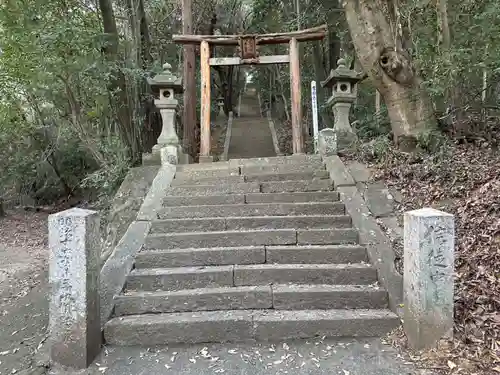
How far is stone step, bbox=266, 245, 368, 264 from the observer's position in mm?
3844

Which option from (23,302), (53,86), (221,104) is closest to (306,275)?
(23,302)

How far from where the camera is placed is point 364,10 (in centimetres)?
581

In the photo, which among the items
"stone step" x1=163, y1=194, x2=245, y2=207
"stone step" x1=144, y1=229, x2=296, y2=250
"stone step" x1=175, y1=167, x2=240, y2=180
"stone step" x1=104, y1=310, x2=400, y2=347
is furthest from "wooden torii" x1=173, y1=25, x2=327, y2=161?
"stone step" x1=104, y1=310, x2=400, y2=347

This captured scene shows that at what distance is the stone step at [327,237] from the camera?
4.09 metres

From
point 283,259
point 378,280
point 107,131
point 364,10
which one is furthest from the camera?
point 107,131

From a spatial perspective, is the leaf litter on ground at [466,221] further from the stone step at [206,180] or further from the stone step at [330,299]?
the stone step at [206,180]

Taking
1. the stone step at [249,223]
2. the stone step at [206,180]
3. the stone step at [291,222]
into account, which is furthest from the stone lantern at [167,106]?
the stone step at [291,222]

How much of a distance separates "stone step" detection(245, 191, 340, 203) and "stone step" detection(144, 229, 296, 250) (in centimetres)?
77

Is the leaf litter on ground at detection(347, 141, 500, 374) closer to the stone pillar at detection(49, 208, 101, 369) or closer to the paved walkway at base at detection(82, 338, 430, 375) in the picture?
the paved walkway at base at detection(82, 338, 430, 375)

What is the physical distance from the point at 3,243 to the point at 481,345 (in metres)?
10.6

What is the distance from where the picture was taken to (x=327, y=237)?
410 cm

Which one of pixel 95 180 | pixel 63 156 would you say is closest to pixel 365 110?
pixel 95 180

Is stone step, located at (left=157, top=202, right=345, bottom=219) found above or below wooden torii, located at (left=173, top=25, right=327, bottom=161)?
below

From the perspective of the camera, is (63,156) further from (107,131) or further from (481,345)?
(481,345)
